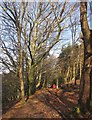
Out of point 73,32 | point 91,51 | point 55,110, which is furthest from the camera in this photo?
point 73,32

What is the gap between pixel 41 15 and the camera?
21.8 m

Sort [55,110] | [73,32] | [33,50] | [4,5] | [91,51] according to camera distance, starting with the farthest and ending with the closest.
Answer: [73,32] → [33,50] → [4,5] → [55,110] → [91,51]

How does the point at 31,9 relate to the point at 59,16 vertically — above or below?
above

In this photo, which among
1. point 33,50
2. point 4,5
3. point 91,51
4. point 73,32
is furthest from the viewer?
point 73,32

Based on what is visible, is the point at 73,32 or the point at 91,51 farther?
the point at 73,32

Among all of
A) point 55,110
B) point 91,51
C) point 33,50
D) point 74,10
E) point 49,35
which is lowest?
point 55,110

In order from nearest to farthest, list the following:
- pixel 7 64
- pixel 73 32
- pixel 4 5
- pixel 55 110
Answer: pixel 55 110 < pixel 4 5 < pixel 7 64 < pixel 73 32

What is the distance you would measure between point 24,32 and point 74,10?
5043mm

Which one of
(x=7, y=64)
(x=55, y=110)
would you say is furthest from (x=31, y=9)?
(x=55, y=110)

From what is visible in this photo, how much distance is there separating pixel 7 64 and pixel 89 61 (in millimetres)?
14404

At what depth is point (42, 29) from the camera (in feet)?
74.3

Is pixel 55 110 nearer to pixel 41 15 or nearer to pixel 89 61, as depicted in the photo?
pixel 89 61

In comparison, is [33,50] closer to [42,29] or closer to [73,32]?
[42,29]

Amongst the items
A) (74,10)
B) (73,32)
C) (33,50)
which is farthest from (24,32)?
(73,32)
